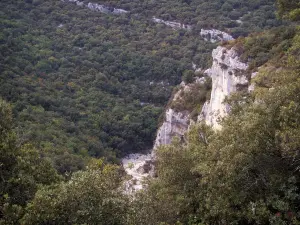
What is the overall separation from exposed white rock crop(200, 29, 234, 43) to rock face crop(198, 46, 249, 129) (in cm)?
4529

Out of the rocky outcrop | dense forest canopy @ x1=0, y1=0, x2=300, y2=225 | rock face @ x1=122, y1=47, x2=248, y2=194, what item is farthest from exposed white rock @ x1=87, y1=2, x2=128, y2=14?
rock face @ x1=122, y1=47, x2=248, y2=194

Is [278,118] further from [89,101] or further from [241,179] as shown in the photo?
[89,101]

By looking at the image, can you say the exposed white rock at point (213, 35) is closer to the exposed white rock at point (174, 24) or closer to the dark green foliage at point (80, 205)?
the exposed white rock at point (174, 24)

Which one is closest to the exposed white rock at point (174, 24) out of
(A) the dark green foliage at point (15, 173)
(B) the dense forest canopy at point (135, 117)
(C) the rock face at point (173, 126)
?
(B) the dense forest canopy at point (135, 117)

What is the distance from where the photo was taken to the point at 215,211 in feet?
43.0

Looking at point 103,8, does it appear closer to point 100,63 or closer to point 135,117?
point 100,63

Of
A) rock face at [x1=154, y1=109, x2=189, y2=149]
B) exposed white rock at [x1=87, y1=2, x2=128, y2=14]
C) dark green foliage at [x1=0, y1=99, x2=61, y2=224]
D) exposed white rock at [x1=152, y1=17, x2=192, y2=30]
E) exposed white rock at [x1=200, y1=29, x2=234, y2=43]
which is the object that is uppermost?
exposed white rock at [x1=87, y1=2, x2=128, y2=14]

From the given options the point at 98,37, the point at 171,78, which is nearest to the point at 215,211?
the point at 171,78

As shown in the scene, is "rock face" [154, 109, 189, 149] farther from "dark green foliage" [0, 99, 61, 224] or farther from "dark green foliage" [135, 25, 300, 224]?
"dark green foliage" [135, 25, 300, 224]

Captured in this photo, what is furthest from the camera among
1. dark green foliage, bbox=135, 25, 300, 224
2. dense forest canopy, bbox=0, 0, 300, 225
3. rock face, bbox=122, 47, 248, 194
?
rock face, bbox=122, 47, 248, 194

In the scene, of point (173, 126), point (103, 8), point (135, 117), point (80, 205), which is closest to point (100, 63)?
point (135, 117)

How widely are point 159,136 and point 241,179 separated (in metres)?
36.4

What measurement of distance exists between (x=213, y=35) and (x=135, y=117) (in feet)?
104

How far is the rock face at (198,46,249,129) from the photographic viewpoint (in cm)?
3157
